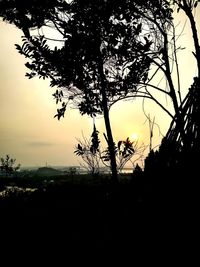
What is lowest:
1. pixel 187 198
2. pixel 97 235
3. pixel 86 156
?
pixel 97 235

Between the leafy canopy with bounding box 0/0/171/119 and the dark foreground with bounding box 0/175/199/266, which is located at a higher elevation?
the leafy canopy with bounding box 0/0/171/119

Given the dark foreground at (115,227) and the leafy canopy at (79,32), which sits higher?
the leafy canopy at (79,32)

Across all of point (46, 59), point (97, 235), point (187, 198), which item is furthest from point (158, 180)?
point (46, 59)

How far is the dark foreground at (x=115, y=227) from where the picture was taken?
380cm

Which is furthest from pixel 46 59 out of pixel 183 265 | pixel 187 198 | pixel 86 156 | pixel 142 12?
pixel 86 156

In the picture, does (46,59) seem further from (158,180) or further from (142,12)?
(158,180)

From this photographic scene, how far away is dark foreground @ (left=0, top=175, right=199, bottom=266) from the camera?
3.80 m

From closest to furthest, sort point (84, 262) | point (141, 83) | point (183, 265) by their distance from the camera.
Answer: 1. point (183, 265)
2. point (84, 262)
3. point (141, 83)

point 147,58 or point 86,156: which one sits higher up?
point 147,58

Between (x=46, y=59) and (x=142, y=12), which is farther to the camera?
(x=142, y=12)

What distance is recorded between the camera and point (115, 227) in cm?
401

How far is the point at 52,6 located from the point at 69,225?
552 centimetres

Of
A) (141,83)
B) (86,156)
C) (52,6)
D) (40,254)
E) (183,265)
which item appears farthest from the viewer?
(86,156)

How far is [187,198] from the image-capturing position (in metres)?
3.88
